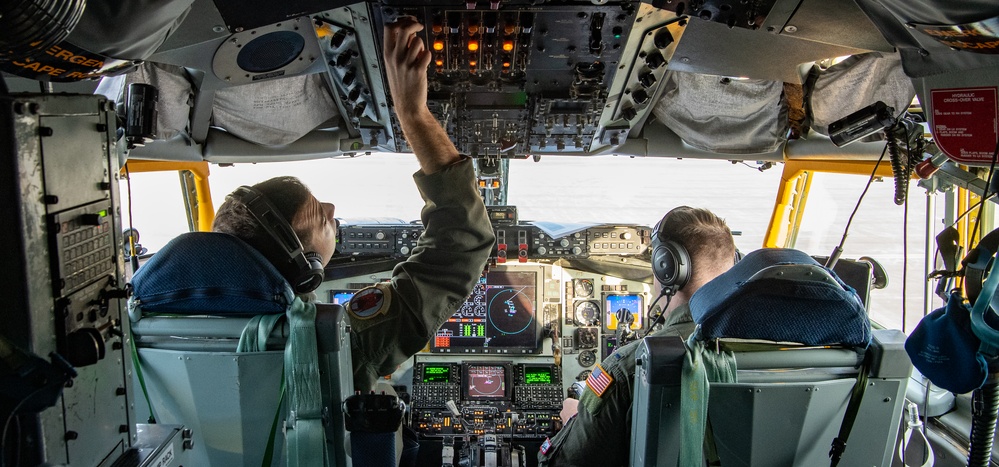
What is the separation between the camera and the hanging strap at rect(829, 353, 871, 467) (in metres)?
1.59

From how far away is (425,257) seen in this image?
1786 mm

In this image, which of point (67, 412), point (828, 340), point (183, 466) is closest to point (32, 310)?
point (67, 412)

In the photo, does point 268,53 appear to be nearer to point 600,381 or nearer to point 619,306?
point 600,381

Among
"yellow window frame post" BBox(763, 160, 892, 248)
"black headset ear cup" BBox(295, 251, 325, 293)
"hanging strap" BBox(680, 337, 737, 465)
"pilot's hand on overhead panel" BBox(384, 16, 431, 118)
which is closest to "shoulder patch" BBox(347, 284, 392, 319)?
"black headset ear cup" BBox(295, 251, 325, 293)

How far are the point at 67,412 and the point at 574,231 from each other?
290 cm

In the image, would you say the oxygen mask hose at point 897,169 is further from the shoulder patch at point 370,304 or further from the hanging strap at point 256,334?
the hanging strap at point 256,334

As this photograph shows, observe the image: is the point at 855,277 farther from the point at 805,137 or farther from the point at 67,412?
the point at 67,412

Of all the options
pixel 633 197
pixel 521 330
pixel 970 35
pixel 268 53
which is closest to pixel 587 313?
pixel 521 330

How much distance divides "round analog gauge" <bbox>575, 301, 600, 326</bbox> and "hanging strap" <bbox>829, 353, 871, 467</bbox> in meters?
2.38

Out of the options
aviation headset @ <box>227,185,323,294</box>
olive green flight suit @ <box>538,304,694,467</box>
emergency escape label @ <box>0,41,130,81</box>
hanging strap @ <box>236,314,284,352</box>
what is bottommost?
olive green flight suit @ <box>538,304,694,467</box>

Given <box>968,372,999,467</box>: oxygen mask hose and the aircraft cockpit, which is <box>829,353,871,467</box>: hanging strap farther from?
<box>968,372,999,467</box>: oxygen mask hose

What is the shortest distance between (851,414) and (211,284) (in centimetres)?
Answer: 142

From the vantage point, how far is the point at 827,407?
1.59 metres

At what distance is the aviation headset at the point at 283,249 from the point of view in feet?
5.40
